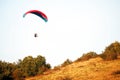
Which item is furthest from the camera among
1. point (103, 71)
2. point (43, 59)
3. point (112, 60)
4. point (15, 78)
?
point (43, 59)

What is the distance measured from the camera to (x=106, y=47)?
48750mm

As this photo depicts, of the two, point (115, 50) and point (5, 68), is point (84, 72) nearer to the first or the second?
point (115, 50)

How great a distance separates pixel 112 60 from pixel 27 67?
67.3ft

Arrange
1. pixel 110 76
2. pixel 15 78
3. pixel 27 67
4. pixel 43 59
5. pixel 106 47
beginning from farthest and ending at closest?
1. pixel 43 59
2. pixel 27 67
3. pixel 106 47
4. pixel 15 78
5. pixel 110 76

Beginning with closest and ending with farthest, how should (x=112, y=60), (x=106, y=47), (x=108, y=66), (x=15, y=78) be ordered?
(x=108, y=66) < (x=112, y=60) < (x=15, y=78) < (x=106, y=47)

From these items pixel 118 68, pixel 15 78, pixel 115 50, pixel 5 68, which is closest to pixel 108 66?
pixel 118 68

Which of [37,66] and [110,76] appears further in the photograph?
[37,66]

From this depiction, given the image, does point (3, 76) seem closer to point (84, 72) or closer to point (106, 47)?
point (84, 72)

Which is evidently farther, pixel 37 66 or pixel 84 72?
pixel 37 66

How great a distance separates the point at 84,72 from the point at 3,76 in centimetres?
1698

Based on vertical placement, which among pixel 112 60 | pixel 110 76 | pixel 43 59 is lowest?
pixel 110 76

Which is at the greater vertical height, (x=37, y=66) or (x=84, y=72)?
(x=37, y=66)

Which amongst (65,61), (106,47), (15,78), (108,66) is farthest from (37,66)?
(108,66)

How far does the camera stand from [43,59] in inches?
2243
